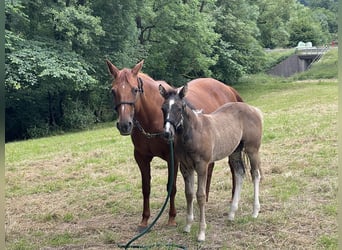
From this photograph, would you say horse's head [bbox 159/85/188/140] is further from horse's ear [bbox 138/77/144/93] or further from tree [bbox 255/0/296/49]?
tree [bbox 255/0/296/49]

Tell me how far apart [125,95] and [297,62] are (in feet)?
90.0

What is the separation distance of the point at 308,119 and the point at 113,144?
205 inches

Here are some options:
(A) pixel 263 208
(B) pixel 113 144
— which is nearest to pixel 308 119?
(B) pixel 113 144

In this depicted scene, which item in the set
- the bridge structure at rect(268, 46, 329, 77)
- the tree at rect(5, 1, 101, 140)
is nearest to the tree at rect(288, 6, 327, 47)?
the bridge structure at rect(268, 46, 329, 77)

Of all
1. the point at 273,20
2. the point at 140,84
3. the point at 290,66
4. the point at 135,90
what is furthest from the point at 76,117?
the point at 273,20

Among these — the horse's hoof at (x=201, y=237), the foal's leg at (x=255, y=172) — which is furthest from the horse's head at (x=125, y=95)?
the foal's leg at (x=255, y=172)

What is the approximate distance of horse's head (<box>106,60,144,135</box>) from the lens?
4.20 m

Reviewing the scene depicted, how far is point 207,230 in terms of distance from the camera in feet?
16.0

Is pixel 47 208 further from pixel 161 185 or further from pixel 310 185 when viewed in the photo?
pixel 310 185

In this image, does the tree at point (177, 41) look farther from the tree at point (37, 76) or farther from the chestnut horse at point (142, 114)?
the chestnut horse at point (142, 114)

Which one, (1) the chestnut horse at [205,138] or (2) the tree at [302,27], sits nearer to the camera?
(1) the chestnut horse at [205,138]

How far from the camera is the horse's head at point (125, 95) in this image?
4199 mm

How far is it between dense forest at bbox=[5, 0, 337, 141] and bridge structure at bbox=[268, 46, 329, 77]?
5208 mm

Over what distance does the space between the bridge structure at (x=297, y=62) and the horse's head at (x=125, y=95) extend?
26.4m
